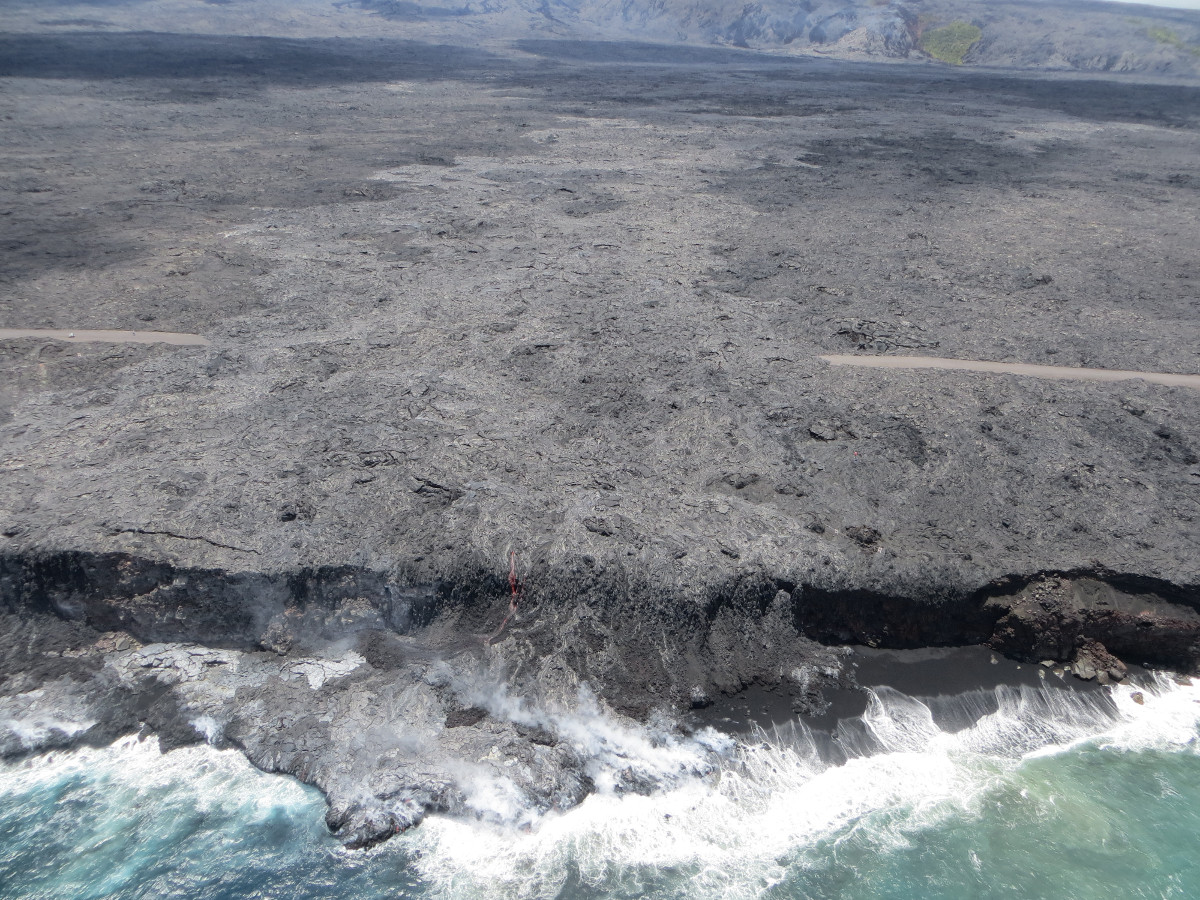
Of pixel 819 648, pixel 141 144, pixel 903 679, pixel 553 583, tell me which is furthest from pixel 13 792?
pixel 141 144

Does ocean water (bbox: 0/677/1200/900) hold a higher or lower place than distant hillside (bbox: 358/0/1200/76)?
lower

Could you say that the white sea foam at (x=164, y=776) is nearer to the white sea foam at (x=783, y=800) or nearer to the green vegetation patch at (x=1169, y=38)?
the white sea foam at (x=783, y=800)

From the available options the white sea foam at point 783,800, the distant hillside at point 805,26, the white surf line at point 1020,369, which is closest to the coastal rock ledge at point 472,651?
the white sea foam at point 783,800

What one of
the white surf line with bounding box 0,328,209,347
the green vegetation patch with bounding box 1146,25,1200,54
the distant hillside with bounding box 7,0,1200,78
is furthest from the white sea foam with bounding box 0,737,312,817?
the green vegetation patch with bounding box 1146,25,1200,54

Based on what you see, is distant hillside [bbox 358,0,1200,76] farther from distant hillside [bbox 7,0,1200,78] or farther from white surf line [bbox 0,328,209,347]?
white surf line [bbox 0,328,209,347]

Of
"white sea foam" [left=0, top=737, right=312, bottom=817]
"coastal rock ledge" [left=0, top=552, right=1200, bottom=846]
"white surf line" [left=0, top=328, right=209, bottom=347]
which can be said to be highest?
"white surf line" [left=0, top=328, right=209, bottom=347]

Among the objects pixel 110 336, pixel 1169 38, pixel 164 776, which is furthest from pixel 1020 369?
pixel 1169 38
